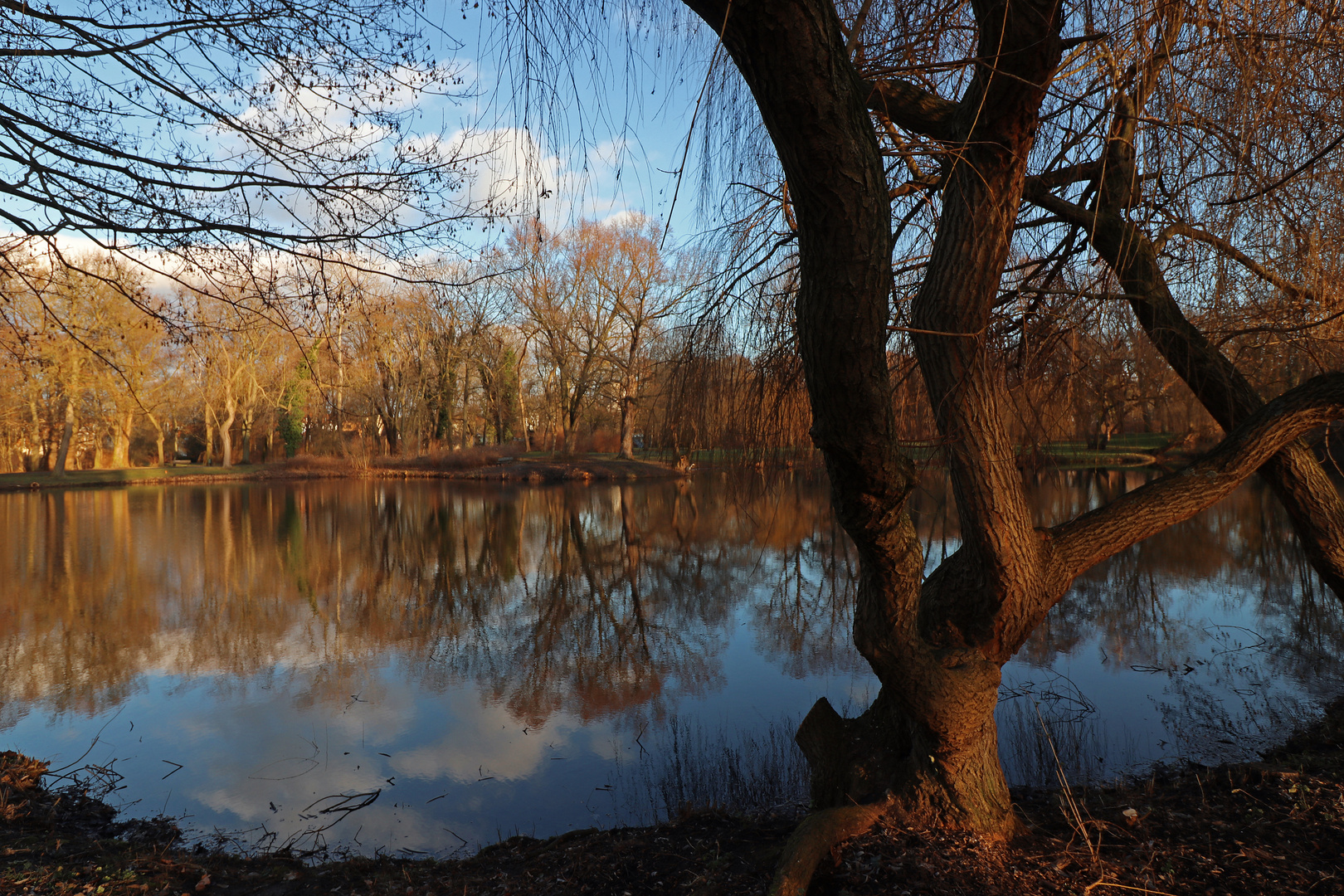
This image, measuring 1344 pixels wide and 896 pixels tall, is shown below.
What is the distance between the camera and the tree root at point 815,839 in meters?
2.19

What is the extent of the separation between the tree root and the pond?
1.40 meters

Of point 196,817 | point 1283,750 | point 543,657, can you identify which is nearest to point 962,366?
point 1283,750

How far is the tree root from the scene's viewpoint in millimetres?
2188

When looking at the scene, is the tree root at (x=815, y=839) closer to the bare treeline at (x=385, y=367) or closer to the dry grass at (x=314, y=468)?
the bare treeline at (x=385, y=367)

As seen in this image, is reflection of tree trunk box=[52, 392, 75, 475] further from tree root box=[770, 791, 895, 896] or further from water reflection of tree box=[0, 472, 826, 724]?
tree root box=[770, 791, 895, 896]

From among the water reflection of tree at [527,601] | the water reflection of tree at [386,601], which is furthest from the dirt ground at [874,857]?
the water reflection of tree at [386,601]

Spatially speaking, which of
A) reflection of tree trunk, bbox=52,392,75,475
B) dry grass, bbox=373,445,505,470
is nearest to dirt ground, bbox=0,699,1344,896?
dry grass, bbox=373,445,505,470

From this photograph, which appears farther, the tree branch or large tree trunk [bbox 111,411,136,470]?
large tree trunk [bbox 111,411,136,470]

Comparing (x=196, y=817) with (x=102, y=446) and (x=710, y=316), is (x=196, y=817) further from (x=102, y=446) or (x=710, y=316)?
(x=102, y=446)

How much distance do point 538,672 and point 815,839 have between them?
14.9 ft

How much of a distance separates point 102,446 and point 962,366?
40.6m

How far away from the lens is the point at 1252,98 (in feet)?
8.29

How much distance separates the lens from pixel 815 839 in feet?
7.88

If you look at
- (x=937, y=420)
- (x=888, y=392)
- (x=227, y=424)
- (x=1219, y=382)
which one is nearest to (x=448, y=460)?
(x=227, y=424)
